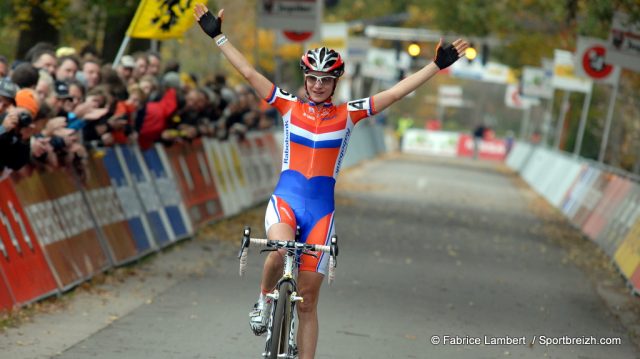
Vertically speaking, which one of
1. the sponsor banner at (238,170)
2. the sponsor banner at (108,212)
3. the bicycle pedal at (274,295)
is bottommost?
the sponsor banner at (238,170)

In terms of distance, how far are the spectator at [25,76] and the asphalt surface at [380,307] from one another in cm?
191

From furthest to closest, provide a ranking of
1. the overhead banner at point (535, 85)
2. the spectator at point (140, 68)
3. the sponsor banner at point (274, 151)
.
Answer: the overhead banner at point (535, 85), the sponsor banner at point (274, 151), the spectator at point (140, 68)

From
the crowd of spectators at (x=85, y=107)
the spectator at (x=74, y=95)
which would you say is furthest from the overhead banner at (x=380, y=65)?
the spectator at (x=74, y=95)

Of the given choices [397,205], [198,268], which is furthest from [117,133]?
[397,205]

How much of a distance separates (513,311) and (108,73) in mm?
4983

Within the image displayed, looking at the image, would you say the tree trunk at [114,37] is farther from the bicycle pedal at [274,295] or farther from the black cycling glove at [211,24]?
the bicycle pedal at [274,295]

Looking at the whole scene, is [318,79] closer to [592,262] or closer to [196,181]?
[196,181]

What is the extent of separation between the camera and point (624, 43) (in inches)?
789

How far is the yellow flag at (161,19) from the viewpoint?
15586 mm

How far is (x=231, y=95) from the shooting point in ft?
69.1

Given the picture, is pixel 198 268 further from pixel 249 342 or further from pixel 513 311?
pixel 249 342

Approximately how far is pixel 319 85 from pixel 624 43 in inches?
500

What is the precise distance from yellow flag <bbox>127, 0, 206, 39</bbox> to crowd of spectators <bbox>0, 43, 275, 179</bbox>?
1.06 ft

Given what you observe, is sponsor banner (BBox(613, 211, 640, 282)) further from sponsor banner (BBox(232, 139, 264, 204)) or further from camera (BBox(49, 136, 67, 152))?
sponsor banner (BBox(232, 139, 264, 204))
